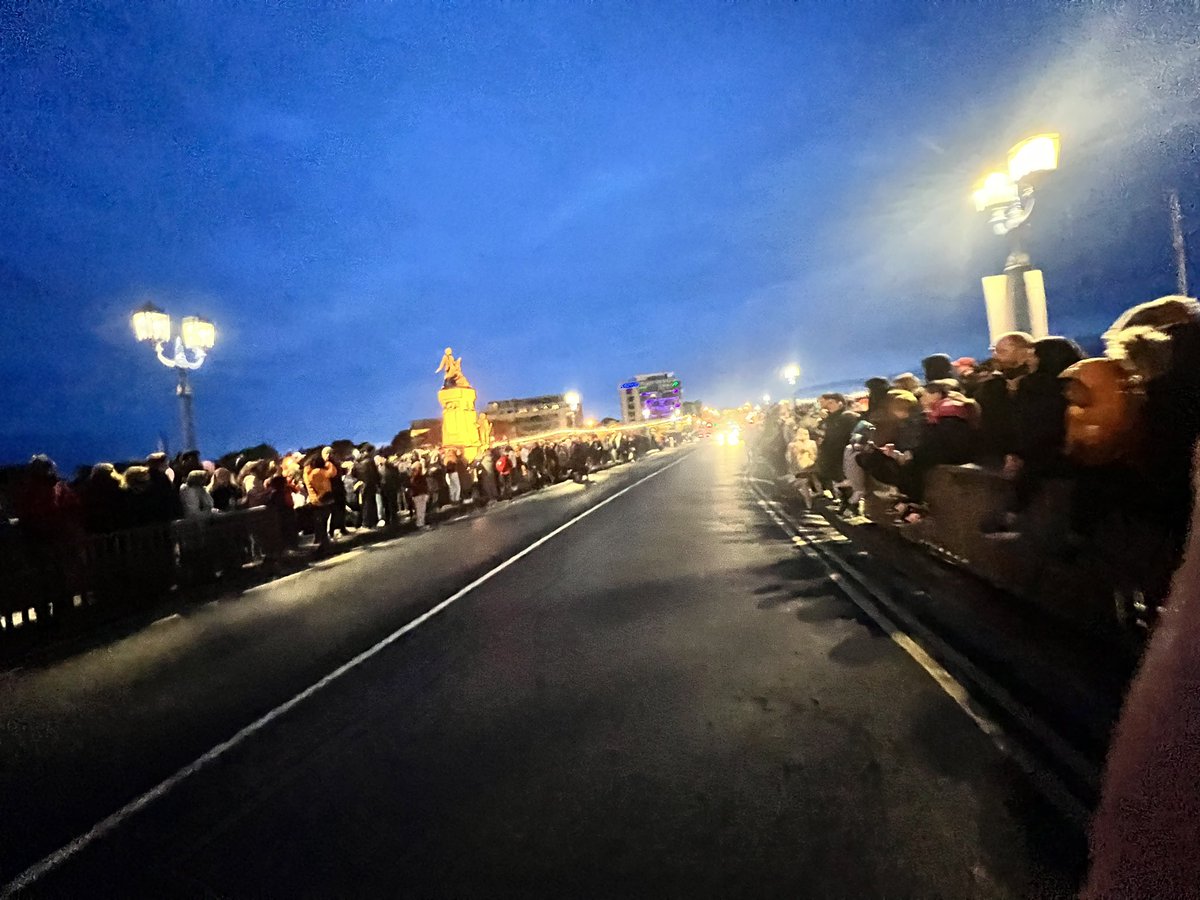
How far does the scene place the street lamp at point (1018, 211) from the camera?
9859mm

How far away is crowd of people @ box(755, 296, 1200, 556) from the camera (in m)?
4.81

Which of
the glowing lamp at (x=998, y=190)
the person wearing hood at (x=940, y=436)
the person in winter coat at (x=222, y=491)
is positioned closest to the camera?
the person wearing hood at (x=940, y=436)

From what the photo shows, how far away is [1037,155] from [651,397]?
421 feet

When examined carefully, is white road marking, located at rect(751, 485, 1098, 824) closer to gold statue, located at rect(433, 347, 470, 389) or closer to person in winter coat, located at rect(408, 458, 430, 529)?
person in winter coat, located at rect(408, 458, 430, 529)

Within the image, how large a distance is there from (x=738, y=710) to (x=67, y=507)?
30.3 ft

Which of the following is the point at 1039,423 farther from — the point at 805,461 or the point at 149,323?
the point at 149,323

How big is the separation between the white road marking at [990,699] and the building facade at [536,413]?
9744 cm

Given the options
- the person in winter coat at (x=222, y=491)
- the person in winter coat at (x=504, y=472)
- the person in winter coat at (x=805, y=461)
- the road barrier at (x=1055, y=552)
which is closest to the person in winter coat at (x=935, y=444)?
the road barrier at (x=1055, y=552)

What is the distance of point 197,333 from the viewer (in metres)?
16.5

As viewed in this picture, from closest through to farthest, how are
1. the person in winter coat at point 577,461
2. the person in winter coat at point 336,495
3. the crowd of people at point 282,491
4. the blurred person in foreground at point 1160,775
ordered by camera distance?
the blurred person in foreground at point 1160,775 < the crowd of people at point 282,491 < the person in winter coat at point 336,495 < the person in winter coat at point 577,461

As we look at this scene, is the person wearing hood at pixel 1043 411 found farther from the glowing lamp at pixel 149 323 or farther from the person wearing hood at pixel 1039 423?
the glowing lamp at pixel 149 323

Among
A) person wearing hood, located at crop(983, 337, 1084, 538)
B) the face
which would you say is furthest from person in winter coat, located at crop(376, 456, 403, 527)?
person wearing hood, located at crop(983, 337, 1084, 538)

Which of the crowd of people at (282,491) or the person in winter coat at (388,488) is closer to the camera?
the crowd of people at (282,491)

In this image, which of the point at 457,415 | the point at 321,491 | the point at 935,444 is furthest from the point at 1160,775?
the point at 457,415
